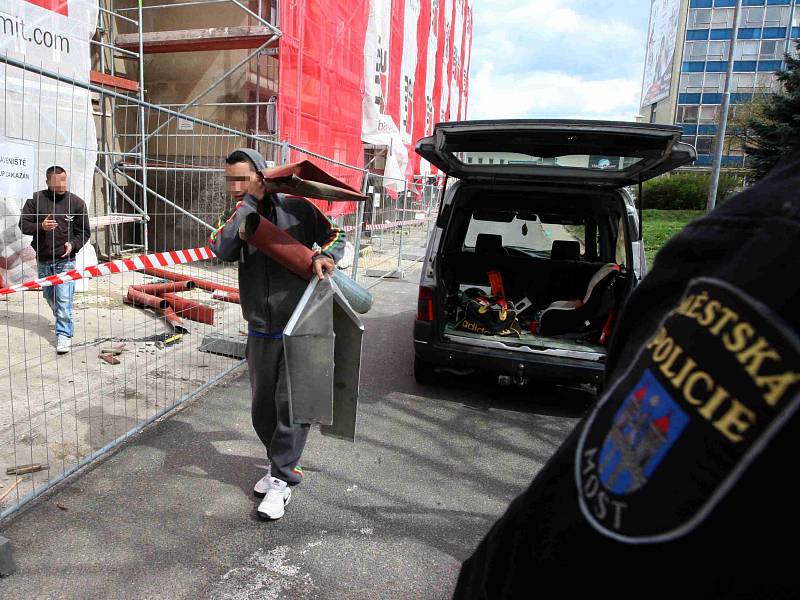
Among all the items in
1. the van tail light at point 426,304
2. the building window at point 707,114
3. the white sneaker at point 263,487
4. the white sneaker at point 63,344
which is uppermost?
the building window at point 707,114

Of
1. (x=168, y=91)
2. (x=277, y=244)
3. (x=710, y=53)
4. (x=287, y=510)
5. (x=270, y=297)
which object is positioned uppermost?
(x=710, y=53)

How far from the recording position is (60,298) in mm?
5312

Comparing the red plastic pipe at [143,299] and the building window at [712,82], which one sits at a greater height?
the building window at [712,82]

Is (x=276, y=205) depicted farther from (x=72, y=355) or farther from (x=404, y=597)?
(x=72, y=355)

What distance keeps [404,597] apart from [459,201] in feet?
11.4

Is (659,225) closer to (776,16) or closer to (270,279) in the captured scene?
(270,279)

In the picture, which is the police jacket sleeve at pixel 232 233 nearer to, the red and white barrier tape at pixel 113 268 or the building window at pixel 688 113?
the red and white barrier tape at pixel 113 268

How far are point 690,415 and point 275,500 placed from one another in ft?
9.49

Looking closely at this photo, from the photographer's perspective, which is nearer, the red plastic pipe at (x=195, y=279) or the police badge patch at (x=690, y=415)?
the police badge patch at (x=690, y=415)

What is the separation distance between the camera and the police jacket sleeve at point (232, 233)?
2.87 meters

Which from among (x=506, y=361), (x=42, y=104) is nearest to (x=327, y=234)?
(x=506, y=361)

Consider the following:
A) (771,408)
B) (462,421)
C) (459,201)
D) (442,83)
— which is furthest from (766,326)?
(442,83)

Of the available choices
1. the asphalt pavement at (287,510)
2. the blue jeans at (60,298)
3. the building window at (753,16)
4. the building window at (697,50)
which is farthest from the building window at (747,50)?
the blue jeans at (60,298)

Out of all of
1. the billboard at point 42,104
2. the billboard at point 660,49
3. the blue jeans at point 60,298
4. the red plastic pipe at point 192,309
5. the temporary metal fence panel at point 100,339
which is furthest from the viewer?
the billboard at point 660,49
